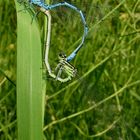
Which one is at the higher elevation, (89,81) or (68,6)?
(68,6)

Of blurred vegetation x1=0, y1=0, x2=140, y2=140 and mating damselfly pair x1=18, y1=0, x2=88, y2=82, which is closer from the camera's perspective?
mating damselfly pair x1=18, y1=0, x2=88, y2=82

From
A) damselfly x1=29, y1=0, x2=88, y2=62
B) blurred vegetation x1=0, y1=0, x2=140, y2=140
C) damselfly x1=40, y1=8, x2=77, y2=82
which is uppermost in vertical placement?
damselfly x1=29, y1=0, x2=88, y2=62

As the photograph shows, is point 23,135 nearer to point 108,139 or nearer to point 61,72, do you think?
point 61,72

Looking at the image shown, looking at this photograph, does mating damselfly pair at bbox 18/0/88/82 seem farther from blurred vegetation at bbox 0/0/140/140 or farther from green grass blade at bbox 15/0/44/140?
blurred vegetation at bbox 0/0/140/140

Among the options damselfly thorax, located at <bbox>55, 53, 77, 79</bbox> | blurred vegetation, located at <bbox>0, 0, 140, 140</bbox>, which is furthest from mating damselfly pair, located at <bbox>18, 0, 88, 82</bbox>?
blurred vegetation, located at <bbox>0, 0, 140, 140</bbox>

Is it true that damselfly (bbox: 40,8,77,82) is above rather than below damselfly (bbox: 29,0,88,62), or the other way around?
below

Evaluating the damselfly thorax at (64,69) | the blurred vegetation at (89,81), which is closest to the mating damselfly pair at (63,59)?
the damselfly thorax at (64,69)

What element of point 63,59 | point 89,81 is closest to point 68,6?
point 63,59

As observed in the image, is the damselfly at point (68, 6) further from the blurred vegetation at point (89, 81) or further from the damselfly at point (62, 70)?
the blurred vegetation at point (89, 81)

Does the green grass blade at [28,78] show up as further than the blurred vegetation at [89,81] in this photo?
No

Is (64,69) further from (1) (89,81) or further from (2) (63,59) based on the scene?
(1) (89,81)
